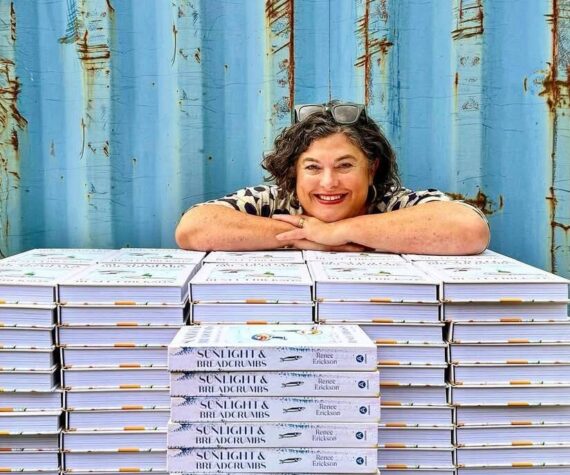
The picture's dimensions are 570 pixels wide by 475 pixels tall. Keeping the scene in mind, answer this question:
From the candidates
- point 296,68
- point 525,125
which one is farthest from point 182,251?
point 525,125

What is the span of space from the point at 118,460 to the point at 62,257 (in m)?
0.83

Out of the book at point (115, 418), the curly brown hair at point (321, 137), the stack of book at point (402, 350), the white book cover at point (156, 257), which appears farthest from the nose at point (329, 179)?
the book at point (115, 418)

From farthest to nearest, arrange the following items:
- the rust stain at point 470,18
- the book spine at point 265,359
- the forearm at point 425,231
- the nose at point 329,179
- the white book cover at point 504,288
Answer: the rust stain at point 470,18
the nose at point 329,179
the forearm at point 425,231
the white book cover at point 504,288
the book spine at point 265,359

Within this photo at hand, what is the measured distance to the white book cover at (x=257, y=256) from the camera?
2.08 meters

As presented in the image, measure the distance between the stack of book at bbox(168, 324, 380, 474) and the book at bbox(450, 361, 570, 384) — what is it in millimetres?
413

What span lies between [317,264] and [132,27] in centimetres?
145

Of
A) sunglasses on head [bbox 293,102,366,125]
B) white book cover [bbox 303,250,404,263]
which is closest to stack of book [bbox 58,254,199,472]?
white book cover [bbox 303,250,404,263]

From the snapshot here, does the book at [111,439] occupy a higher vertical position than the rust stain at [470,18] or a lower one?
lower

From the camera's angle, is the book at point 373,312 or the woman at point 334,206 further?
the woman at point 334,206

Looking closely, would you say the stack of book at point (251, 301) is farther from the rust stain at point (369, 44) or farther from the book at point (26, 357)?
the rust stain at point (369, 44)

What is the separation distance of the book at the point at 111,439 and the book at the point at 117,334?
251 mm

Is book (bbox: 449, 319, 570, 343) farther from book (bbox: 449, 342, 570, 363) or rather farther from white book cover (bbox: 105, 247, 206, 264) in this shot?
white book cover (bbox: 105, 247, 206, 264)

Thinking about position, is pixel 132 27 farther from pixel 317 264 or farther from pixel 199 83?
pixel 317 264

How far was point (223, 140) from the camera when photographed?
109 inches
